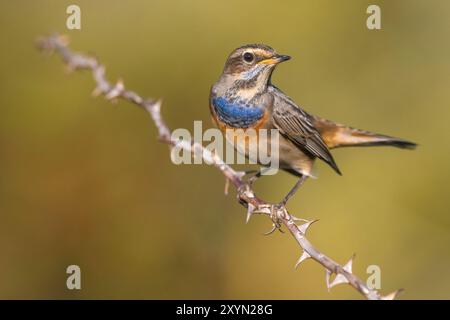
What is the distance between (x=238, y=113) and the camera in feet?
20.0

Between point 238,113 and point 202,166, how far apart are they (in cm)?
137

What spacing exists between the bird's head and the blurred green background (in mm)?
1274

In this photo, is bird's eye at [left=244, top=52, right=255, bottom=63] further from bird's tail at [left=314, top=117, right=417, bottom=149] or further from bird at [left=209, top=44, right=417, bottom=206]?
bird's tail at [left=314, top=117, right=417, bottom=149]

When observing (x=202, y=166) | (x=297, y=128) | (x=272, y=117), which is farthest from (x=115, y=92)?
(x=202, y=166)

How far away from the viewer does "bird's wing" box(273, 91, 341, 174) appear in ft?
21.0

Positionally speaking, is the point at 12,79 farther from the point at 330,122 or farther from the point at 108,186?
the point at 330,122

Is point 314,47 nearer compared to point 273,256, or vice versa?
point 273,256

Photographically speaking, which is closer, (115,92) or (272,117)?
(115,92)

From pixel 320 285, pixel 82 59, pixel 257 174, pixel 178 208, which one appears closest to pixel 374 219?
pixel 320 285

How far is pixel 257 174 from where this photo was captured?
22.1 feet

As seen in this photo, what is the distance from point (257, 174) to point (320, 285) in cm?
133

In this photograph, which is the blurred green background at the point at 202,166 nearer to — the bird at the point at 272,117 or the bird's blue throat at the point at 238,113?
the bird at the point at 272,117

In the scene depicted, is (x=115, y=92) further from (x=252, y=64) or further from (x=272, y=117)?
(x=272, y=117)

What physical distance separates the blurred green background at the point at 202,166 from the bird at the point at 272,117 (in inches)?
25.6
